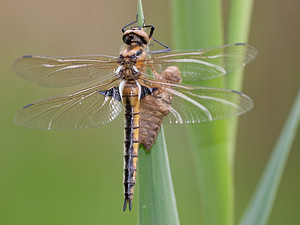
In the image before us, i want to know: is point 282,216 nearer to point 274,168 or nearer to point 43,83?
point 274,168

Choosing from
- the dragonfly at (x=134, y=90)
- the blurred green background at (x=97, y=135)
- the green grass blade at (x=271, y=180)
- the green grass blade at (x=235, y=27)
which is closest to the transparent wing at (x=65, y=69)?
the dragonfly at (x=134, y=90)

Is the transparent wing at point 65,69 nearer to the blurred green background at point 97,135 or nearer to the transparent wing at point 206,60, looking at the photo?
the transparent wing at point 206,60

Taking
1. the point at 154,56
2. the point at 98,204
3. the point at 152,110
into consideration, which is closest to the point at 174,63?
the point at 154,56

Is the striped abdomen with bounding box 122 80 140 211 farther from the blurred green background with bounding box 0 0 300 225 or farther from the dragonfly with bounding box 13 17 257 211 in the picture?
the blurred green background with bounding box 0 0 300 225

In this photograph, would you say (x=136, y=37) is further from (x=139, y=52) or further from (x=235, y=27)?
(x=235, y=27)

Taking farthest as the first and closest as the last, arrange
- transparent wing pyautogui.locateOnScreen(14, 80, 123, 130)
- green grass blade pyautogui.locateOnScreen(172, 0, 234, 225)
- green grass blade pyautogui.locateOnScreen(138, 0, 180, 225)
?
transparent wing pyautogui.locateOnScreen(14, 80, 123, 130)
green grass blade pyautogui.locateOnScreen(172, 0, 234, 225)
green grass blade pyautogui.locateOnScreen(138, 0, 180, 225)

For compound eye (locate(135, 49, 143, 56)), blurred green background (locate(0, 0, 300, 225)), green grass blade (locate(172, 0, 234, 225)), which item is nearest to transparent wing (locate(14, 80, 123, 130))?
compound eye (locate(135, 49, 143, 56))
